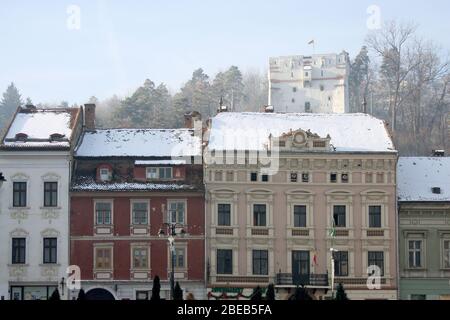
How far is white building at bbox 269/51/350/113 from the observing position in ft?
420

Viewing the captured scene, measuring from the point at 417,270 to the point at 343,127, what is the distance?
8.69 meters

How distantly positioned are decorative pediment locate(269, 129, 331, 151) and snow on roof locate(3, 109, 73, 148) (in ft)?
35.3

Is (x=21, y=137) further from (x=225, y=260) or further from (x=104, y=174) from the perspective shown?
(x=225, y=260)

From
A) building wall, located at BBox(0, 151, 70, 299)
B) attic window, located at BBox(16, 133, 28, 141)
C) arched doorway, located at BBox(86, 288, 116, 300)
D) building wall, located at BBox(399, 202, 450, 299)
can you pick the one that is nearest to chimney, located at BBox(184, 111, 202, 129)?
building wall, located at BBox(0, 151, 70, 299)

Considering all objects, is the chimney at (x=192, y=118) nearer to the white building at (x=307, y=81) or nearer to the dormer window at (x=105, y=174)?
the dormer window at (x=105, y=174)

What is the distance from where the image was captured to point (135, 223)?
49812 millimetres

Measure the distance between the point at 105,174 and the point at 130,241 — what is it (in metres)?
3.67

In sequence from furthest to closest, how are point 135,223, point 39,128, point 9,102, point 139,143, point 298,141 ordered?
point 9,102 → point 139,143 → point 39,128 → point 298,141 → point 135,223

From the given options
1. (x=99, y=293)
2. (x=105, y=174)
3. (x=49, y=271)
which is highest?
(x=105, y=174)

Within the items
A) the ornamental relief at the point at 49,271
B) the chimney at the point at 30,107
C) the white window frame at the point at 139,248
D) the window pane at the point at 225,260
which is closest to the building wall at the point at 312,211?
the window pane at the point at 225,260

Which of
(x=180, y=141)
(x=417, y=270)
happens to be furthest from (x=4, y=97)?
(x=417, y=270)

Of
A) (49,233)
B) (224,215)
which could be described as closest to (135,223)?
(49,233)

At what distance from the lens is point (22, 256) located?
4934cm
